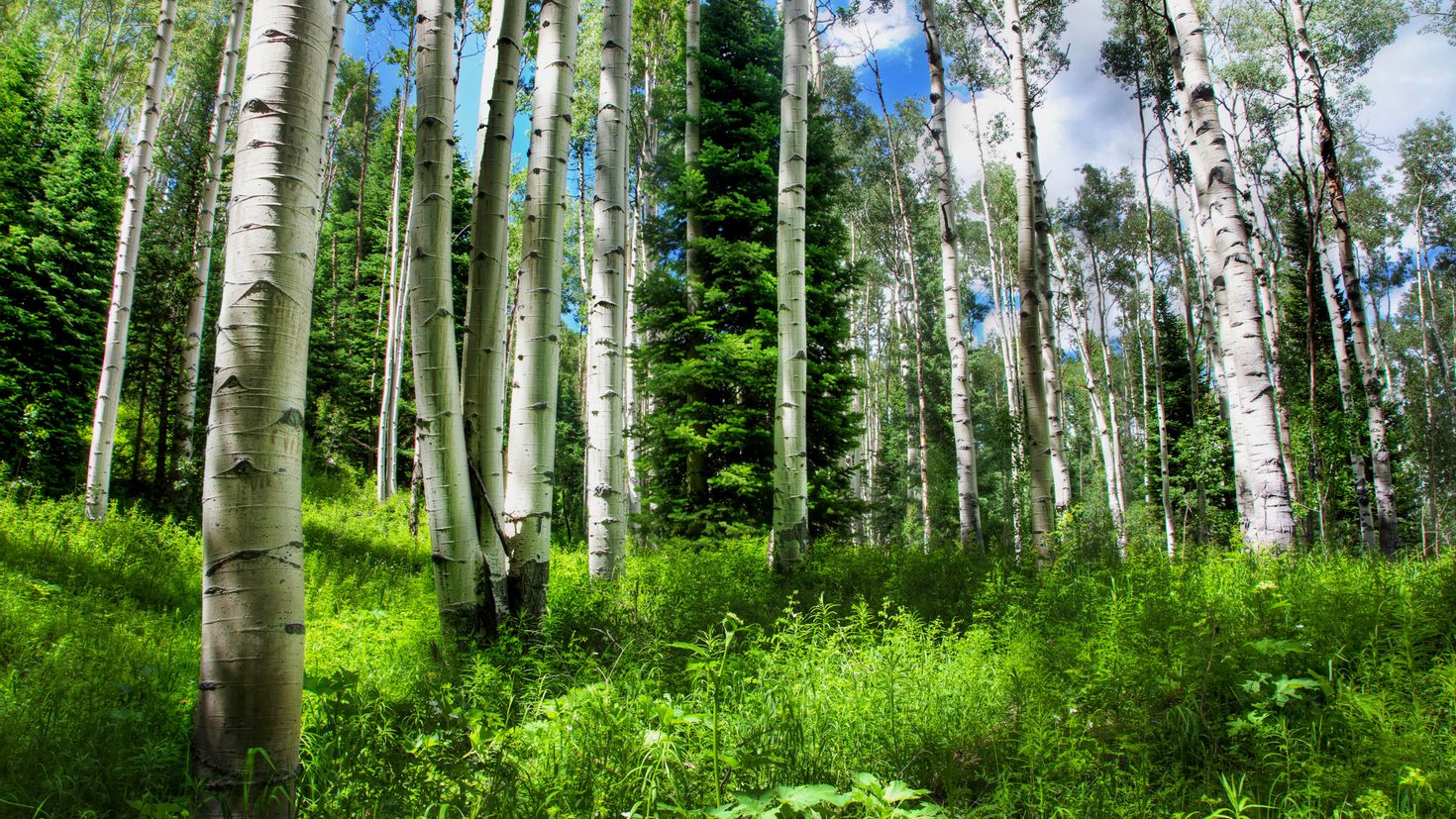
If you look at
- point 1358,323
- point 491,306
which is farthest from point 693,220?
point 1358,323

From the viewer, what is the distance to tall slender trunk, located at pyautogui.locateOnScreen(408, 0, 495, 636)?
383 cm

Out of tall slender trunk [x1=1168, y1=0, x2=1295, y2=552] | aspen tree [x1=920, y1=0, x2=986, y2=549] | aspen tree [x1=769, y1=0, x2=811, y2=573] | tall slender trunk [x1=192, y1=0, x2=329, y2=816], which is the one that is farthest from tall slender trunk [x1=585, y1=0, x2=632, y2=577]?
aspen tree [x1=920, y1=0, x2=986, y2=549]

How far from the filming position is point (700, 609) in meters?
4.80

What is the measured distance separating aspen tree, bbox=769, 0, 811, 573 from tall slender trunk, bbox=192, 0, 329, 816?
523 cm

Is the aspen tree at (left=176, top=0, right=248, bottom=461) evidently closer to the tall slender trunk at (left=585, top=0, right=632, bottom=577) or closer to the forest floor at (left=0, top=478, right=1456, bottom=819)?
the forest floor at (left=0, top=478, right=1456, bottom=819)

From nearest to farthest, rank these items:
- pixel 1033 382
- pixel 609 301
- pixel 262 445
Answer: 1. pixel 262 445
2. pixel 609 301
3. pixel 1033 382

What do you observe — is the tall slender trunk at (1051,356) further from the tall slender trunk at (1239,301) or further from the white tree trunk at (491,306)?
the white tree trunk at (491,306)

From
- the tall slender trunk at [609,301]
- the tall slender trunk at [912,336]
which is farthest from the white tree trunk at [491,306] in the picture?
the tall slender trunk at [912,336]

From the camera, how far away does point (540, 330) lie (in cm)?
454

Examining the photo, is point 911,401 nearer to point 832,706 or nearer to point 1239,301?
point 1239,301

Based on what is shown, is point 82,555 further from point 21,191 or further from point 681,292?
point 21,191

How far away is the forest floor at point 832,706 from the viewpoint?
212 centimetres

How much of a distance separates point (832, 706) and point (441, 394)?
2752mm

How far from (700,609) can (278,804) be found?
3.25 m
